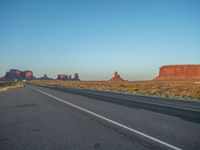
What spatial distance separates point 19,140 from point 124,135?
292cm

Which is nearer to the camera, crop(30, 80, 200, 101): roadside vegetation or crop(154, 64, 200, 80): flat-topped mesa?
crop(30, 80, 200, 101): roadside vegetation

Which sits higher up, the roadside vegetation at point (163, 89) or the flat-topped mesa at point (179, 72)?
the flat-topped mesa at point (179, 72)

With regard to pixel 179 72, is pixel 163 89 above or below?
below

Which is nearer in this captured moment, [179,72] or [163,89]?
[163,89]

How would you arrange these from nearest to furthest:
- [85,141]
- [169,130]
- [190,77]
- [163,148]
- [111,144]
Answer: [163,148] → [111,144] → [85,141] → [169,130] → [190,77]

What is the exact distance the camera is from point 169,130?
27.0ft

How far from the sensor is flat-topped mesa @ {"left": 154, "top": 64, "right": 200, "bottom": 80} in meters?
159

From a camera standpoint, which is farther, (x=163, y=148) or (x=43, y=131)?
(x=43, y=131)

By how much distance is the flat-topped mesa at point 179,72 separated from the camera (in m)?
159

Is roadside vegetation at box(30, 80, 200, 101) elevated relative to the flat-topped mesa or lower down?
lower down

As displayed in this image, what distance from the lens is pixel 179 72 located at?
165m

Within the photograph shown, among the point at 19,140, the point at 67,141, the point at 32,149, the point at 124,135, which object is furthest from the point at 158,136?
the point at 19,140

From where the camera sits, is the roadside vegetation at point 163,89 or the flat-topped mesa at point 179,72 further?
the flat-topped mesa at point 179,72

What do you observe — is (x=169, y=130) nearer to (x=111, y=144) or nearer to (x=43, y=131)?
(x=111, y=144)
